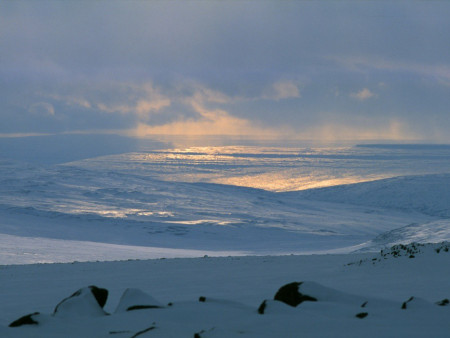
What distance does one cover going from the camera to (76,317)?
194 inches

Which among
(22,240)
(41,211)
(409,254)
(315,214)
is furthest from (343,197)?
(409,254)

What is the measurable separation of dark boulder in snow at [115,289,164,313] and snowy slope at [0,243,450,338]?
0.4 inches

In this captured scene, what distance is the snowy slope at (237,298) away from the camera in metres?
4.52

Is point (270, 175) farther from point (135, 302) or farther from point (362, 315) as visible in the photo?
point (362, 315)

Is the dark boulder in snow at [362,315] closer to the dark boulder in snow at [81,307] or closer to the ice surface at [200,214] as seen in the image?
the dark boulder in snow at [81,307]

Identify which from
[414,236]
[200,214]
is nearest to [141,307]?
[414,236]

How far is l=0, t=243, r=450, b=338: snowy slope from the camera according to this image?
178 inches

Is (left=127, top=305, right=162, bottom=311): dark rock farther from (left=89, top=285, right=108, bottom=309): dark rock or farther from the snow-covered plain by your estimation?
(left=89, top=285, right=108, bottom=309): dark rock

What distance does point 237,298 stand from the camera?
8672mm

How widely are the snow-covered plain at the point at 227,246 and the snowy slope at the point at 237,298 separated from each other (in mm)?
27

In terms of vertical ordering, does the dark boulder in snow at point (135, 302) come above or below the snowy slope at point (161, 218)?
above

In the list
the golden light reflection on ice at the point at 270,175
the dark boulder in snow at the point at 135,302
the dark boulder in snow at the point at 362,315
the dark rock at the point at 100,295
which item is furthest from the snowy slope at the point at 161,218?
the dark boulder in snow at the point at 362,315

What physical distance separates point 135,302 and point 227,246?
146ft

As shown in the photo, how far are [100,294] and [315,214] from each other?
7194 cm
